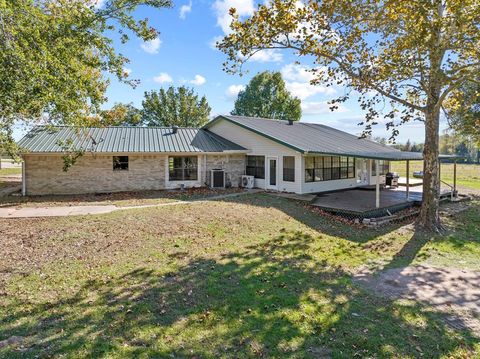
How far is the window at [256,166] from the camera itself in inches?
751

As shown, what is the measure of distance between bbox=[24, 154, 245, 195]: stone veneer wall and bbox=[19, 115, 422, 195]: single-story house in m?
Result: 0.04

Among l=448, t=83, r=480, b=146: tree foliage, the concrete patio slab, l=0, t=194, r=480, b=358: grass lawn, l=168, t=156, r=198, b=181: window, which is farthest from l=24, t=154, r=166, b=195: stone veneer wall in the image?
l=448, t=83, r=480, b=146: tree foliage

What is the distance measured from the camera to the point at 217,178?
19.2 meters

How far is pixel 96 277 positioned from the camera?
661 centimetres

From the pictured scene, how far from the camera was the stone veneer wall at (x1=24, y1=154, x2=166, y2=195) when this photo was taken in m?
16.5

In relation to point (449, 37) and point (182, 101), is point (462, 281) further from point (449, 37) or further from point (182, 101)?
point (182, 101)

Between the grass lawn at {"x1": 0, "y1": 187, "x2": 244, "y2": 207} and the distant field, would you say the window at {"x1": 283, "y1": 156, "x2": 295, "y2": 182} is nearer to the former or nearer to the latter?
the grass lawn at {"x1": 0, "y1": 187, "x2": 244, "y2": 207}

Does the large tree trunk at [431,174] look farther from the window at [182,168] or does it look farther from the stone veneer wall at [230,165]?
the window at [182,168]

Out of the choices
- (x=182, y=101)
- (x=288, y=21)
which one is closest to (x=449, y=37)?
(x=288, y=21)

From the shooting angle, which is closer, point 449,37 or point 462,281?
point 462,281

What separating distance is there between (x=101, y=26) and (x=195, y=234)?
21.2 ft

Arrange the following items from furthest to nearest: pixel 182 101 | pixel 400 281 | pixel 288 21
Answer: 1. pixel 182 101
2. pixel 288 21
3. pixel 400 281

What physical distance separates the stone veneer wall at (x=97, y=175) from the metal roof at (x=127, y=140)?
556 millimetres

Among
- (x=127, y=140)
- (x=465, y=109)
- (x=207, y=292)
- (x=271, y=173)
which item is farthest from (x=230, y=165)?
(x=207, y=292)
